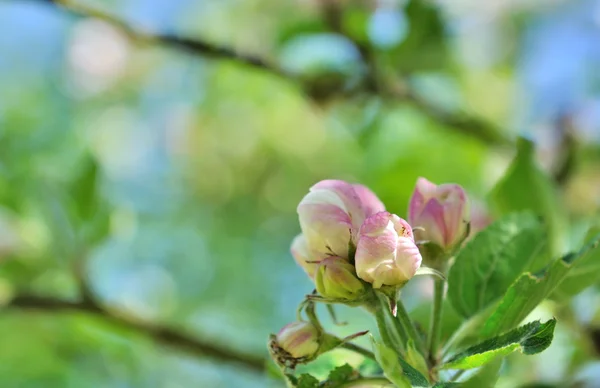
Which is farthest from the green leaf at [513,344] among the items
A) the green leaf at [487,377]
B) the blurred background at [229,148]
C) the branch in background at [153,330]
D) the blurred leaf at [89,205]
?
the blurred leaf at [89,205]

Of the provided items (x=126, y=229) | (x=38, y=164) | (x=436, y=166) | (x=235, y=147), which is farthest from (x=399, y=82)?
(x=235, y=147)

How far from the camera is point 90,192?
0.59 meters

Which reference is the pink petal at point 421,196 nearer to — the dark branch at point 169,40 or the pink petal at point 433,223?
the pink petal at point 433,223

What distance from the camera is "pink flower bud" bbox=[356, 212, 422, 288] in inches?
10.0

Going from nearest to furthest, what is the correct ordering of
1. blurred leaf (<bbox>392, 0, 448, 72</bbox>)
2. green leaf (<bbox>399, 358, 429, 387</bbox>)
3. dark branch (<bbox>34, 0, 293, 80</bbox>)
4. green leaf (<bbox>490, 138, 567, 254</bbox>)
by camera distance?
green leaf (<bbox>399, 358, 429, 387</bbox>) < green leaf (<bbox>490, 138, 567, 254</bbox>) < dark branch (<bbox>34, 0, 293, 80</bbox>) < blurred leaf (<bbox>392, 0, 448, 72</bbox>)

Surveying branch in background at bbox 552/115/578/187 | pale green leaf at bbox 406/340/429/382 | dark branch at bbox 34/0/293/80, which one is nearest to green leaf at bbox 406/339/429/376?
pale green leaf at bbox 406/340/429/382

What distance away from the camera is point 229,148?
166 centimetres

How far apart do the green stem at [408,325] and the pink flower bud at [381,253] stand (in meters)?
0.02

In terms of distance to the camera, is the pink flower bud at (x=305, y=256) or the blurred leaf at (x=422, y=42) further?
the blurred leaf at (x=422, y=42)

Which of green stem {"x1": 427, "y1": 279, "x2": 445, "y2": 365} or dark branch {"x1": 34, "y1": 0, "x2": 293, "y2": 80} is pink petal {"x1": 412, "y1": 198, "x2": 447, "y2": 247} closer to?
green stem {"x1": 427, "y1": 279, "x2": 445, "y2": 365}

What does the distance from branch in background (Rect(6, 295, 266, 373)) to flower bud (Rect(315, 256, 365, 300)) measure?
220 mm

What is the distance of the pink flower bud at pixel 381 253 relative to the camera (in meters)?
0.25

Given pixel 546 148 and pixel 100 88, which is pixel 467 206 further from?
pixel 100 88

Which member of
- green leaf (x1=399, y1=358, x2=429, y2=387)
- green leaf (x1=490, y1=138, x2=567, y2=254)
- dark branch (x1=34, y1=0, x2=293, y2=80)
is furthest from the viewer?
dark branch (x1=34, y1=0, x2=293, y2=80)
